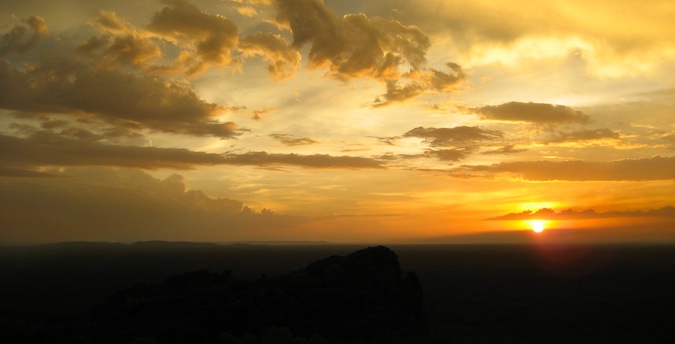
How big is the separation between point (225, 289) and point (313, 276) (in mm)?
6065

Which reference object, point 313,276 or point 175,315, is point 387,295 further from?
point 175,315

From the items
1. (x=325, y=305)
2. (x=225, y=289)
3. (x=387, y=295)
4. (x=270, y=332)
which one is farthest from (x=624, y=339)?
(x=225, y=289)

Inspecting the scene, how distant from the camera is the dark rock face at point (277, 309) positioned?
1101 inches

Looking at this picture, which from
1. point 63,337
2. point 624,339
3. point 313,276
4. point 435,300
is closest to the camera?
point 63,337

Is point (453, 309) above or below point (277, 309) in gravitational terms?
below

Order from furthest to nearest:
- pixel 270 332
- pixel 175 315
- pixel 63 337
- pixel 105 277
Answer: pixel 105 277
pixel 175 315
pixel 63 337
pixel 270 332

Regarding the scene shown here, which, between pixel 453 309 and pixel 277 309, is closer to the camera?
pixel 277 309

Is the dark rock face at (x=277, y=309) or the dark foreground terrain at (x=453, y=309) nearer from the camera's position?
the dark rock face at (x=277, y=309)

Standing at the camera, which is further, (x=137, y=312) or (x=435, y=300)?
(x=435, y=300)

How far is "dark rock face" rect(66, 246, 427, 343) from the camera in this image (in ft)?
91.8

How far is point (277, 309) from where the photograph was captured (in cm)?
3031

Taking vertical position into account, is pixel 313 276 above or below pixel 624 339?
above

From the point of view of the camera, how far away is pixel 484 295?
54.2m

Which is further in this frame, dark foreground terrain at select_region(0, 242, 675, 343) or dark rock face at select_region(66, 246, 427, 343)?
dark foreground terrain at select_region(0, 242, 675, 343)
